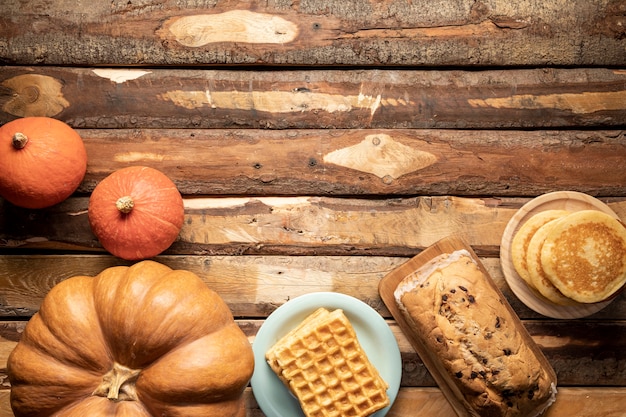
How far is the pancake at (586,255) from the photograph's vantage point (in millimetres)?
2434

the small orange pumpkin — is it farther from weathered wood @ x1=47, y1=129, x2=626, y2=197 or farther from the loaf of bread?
the loaf of bread

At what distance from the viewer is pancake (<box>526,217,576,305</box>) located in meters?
2.49

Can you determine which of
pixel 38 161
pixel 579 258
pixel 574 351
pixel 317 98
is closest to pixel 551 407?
pixel 574 351

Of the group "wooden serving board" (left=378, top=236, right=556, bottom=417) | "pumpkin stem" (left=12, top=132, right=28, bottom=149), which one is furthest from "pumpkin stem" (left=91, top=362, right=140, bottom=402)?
"wooden serving board" (left=378, top=236, right=556, bottom=417)

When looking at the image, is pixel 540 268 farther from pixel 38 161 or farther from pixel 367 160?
pixel 38 161

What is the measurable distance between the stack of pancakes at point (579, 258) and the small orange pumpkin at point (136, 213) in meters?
1.42

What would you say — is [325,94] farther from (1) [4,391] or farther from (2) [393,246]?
(1) [4,391]

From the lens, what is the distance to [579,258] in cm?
245

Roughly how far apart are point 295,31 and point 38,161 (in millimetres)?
1145

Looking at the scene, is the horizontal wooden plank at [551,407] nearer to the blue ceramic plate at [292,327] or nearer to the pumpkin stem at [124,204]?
the blue ceramic plate at [292,327]

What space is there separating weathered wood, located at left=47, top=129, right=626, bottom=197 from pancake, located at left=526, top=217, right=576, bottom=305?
243 millimetres

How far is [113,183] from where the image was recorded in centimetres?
237

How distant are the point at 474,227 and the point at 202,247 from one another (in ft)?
3.78

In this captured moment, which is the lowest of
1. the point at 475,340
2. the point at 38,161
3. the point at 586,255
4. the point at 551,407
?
the point at 551,407
